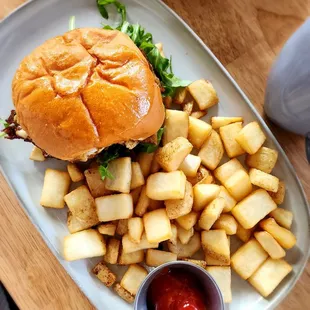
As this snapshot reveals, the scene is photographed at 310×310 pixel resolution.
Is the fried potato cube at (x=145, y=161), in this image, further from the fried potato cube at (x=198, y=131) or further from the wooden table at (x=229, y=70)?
the wooden table at (x=229, y=70)

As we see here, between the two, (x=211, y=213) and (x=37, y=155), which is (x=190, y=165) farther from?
(x=37, y=155)

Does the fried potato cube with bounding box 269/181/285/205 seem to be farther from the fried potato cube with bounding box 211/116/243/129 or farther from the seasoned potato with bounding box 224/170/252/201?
the fried potato cube with bounding box 211/116/243/129

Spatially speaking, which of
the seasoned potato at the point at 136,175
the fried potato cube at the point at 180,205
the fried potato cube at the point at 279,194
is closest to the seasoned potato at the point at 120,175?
the seasoned potato at the point at 136,175

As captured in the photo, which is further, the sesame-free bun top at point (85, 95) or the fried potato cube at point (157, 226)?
the fried potato cube at point (157, 226)

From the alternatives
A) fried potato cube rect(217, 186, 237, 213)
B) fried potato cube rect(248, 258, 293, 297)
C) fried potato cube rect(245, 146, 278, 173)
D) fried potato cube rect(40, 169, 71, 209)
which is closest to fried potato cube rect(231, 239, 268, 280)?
fried potato cube rect(248, 258, 293, 297)

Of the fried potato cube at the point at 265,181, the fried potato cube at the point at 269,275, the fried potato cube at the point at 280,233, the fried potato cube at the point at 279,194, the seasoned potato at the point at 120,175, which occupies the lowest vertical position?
the fried potato cube at the point at 269,275

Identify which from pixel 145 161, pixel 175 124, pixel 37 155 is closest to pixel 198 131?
pixel 175 124
